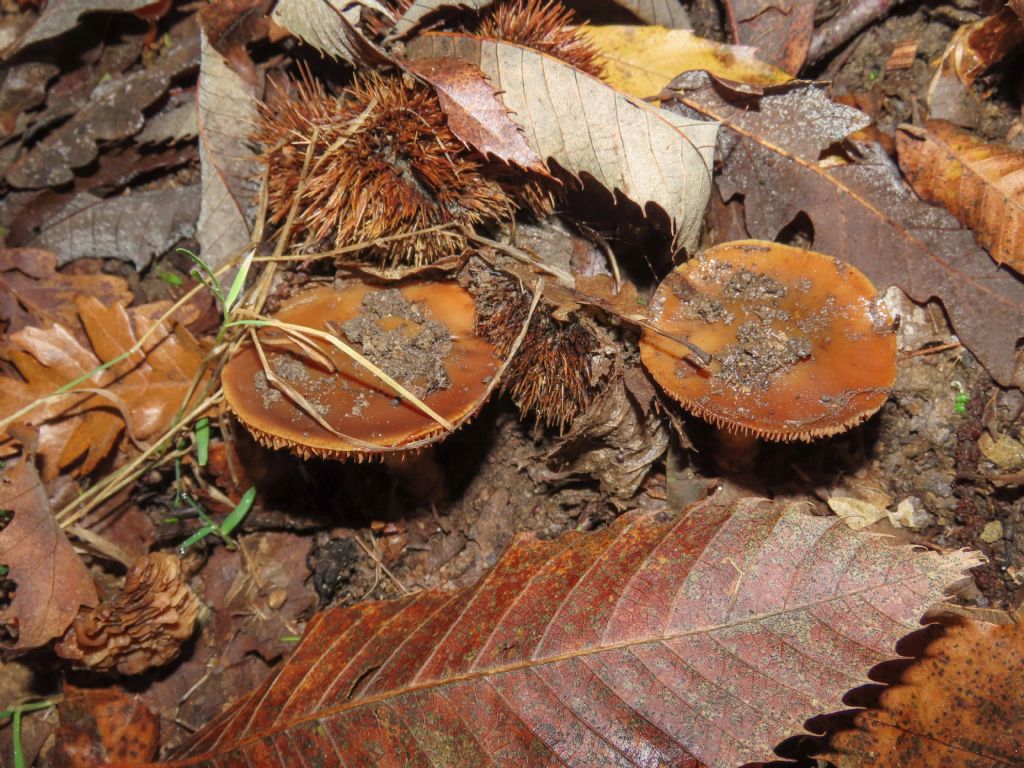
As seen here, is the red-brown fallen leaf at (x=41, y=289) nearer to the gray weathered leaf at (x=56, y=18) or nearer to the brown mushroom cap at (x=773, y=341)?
the gray weathered leaf at (x=56, y=18)

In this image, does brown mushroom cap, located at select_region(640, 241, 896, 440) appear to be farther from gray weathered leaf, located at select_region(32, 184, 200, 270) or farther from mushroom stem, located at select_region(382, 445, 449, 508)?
gray weathered leaf, located at select_region(32, 184, 200, 270)

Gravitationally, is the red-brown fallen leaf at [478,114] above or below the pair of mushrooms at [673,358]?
above

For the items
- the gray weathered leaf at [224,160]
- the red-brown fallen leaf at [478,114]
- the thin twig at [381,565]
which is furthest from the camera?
the gray weathered leaf at [224,160]

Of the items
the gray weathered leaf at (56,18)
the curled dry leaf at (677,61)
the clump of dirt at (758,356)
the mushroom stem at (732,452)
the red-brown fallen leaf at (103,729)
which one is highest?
the gray weathered leaf at (56,18)

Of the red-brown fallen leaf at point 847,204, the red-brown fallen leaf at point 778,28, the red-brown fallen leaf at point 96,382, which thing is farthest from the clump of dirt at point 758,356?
the red-brown fallen leaf at point 96,382

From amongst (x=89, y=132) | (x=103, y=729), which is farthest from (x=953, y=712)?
(x=89, y=132)

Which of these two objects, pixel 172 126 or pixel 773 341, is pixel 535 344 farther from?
pixel 172 126

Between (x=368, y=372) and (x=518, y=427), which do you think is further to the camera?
(x=518, y=427)
